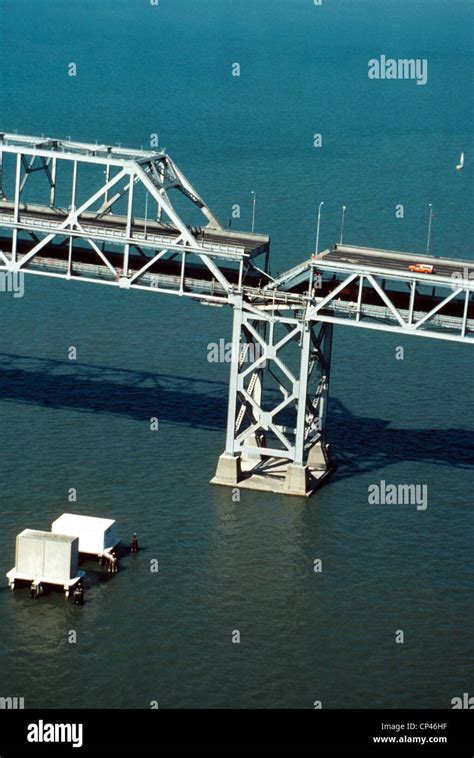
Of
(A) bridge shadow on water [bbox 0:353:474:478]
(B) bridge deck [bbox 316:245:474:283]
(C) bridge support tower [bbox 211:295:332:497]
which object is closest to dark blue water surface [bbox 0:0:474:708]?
(A) bridge shadow on water [bbox 0:353:474:478]

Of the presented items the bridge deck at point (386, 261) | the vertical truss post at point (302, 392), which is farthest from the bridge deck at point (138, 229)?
the vertical truss post at point (302, 392)

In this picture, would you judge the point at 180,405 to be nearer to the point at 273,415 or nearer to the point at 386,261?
the point at 273,415

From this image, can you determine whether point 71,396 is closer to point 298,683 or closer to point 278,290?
point 278,290

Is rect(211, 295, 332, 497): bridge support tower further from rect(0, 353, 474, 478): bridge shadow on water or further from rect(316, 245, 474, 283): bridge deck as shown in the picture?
rect(316, 245, 474, 283): bridge deck

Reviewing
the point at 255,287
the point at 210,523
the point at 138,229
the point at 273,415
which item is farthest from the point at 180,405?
the point at 210,523

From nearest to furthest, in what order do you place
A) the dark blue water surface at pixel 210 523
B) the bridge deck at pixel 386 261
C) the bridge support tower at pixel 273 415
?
the dark blue water surface at pixel 210 523 → the bridge deck at pixel 386 261 → the bridge support tower at pixel 273 415

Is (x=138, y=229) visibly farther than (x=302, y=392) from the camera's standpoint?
Yes

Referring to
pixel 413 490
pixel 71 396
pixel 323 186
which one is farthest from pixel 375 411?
pixel 323 186

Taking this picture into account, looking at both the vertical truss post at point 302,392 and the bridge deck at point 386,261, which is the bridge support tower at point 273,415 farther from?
the bridge deck at point 386,261
